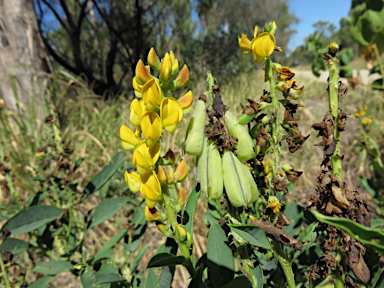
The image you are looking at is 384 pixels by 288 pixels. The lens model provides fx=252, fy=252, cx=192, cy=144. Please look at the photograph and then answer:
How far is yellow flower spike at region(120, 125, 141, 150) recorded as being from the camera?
0.42 m

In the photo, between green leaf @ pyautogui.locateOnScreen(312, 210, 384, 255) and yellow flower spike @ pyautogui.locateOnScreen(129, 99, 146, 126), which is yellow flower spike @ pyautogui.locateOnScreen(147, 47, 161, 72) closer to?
yellow flower spike @ pyautogui.locateOnScreen(129, 99, 146, 126)

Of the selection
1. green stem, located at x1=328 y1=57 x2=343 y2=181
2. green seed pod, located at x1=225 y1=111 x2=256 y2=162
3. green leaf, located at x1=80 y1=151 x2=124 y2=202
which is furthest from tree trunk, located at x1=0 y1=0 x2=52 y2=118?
green stem, located at x1=328 y1=57 x2=343 y2=181

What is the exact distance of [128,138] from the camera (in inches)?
16.7

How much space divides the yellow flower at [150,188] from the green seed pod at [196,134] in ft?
0.23

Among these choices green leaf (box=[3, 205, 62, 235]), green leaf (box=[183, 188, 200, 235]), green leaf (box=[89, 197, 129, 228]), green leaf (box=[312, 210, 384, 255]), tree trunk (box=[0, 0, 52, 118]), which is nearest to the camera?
green leaf (box=[312, 210, 384, 255])

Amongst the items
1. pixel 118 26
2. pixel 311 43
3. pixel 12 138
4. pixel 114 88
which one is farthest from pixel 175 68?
pixel 118 26

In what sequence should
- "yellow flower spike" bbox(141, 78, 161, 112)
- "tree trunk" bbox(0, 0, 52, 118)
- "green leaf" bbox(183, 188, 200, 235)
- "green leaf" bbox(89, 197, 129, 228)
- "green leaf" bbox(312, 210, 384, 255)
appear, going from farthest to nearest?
"tree trunk" bbox(0, 0, 52, 118)
"green leaf" bbox(89, 197, 129, 228)
"green leaf" bbox(183, 188, 200, 235)
"yellow flower spike" bbox(141, 78, 161, 112)
"green leaf" bbox(312, 210, 384, 255)

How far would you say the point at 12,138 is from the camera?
84.1 inches

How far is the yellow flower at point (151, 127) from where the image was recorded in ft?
1.24

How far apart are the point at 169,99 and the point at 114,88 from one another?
447 centimetres

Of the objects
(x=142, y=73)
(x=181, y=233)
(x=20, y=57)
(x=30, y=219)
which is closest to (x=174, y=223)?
(x=181, y=233)

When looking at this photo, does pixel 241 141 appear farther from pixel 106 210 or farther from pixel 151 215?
pixel 106 210

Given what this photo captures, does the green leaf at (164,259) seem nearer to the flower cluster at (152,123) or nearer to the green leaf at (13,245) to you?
the flower cluster at (152,123)

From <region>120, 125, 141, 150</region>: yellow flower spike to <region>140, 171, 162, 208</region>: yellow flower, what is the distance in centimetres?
6
